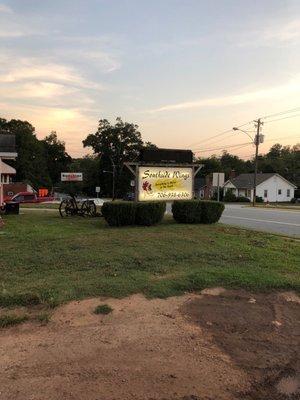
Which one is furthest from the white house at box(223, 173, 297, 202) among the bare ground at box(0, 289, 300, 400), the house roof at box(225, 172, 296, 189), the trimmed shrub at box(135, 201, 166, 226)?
the bare ground at box(0, 289, 300, 400)

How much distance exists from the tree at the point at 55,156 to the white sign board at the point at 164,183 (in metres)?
121

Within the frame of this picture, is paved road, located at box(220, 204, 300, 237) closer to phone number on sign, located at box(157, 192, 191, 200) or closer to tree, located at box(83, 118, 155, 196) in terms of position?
phone number on sign, located at box(157, 192, 191, 200)

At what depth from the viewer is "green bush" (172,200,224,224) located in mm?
15312

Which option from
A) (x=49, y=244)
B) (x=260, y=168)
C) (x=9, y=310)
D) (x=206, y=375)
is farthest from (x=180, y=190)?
(x=260, y=168)

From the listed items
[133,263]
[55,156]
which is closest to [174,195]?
[133,263]

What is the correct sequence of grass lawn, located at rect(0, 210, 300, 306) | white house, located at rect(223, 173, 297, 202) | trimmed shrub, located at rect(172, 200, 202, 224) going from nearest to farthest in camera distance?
grass lawn, located at rect(0, 210, 300, 306) < trimmed shrub, located at rect(172, 200, 202, 224) < white house, located at rect(223, 173, 297, 202)

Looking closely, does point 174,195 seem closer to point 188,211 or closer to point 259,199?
point 188,211

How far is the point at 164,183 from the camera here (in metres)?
17.1

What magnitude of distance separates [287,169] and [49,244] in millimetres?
104286

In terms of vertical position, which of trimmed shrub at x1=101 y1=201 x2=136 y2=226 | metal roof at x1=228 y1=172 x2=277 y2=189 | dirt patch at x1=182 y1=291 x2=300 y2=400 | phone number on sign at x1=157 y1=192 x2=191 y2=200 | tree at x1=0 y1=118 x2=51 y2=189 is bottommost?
dirt patch at x1=182 y1=291 x2=300 y2=400

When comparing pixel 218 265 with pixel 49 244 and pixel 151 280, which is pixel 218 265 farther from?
pixel 49 244

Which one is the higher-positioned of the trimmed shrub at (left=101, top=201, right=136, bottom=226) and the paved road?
the trimmed shrub at (left=101, top=201, right=136, bottom=226)

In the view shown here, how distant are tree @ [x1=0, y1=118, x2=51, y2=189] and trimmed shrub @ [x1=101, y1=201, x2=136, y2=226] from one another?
9103 cm

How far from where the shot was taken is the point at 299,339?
577 cm
